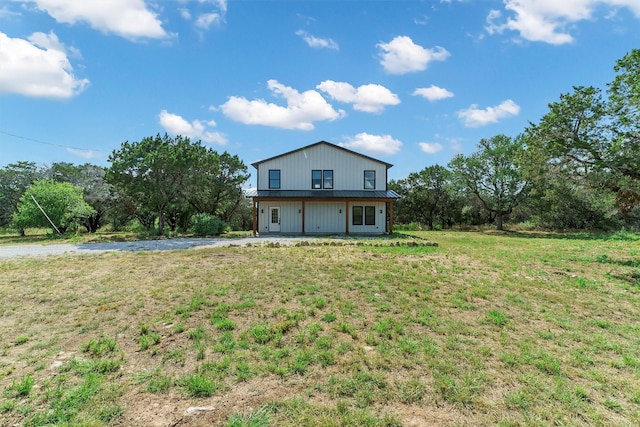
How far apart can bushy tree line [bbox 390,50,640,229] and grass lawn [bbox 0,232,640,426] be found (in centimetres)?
534

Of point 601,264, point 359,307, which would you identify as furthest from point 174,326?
point 601,264

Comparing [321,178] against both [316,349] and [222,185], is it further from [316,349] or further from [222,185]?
[316,349]

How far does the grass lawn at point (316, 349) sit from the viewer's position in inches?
119

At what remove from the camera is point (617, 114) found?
10867 mm

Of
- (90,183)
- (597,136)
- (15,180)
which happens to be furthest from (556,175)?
(15,180)

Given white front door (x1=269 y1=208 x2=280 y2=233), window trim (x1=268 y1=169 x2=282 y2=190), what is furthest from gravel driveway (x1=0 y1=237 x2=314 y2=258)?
window trim (x1=268 y1=169 x2=282 y2=190)

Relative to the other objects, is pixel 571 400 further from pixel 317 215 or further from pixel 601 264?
pixel 317 215

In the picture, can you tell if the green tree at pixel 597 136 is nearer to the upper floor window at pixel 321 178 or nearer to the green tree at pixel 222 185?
the upper floor window at pixel 321 178

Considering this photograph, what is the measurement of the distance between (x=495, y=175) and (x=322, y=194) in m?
17.0

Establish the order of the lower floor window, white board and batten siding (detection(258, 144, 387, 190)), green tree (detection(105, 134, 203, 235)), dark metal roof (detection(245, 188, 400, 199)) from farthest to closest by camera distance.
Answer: white board and batten siding (detection(258, 144, 387, 190)) < the lower floor window < dark metal roof (detection(245, 188, 400, 199)) < green tree (detection(105, 134, 203, 235))

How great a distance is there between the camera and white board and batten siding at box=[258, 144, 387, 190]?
2217 centimetres

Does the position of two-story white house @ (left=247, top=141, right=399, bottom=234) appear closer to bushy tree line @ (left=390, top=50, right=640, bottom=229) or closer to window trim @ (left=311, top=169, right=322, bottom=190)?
window trim @ (left=311, top=169, right=322, bottom=190)

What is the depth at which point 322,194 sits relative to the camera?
21484 millimetres

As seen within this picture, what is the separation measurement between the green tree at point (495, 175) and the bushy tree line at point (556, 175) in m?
0.08
